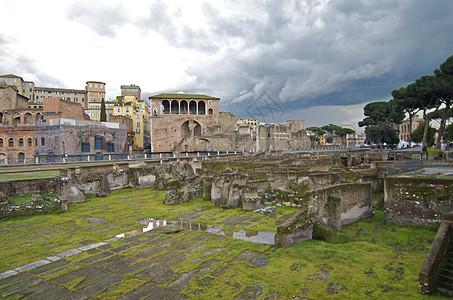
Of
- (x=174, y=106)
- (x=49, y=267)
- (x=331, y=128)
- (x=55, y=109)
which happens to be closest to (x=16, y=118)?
(x=55, y=109)

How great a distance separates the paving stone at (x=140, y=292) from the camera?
566 cm

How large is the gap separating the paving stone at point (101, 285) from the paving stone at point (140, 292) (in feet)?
2.47

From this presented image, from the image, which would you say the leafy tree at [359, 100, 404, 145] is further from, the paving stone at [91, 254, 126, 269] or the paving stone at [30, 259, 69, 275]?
the paving stone at [30, 259, 69, 275]

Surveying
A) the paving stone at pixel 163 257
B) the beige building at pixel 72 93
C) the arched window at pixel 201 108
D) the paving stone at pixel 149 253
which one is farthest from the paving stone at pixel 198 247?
the beige building at pixel 72 93

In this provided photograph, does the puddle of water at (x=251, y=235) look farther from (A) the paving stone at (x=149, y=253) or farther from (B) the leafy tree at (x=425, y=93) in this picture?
(B) the leafy tree at (x=425, y=93)

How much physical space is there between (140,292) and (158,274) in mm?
821

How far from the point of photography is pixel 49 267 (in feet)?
23.9

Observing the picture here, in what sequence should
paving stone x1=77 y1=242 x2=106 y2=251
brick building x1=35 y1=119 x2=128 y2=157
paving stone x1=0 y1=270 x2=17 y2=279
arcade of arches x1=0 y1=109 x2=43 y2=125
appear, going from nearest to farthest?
paving stone x1=0 y1=270 x2=17 y2=279, paving stone x1=77 y1=242 x2=106 y2=251, brick building x1=35 y1=119 x2=128 y2=157, arcade of arches x1=0 y1=109 x2=43 y2=125

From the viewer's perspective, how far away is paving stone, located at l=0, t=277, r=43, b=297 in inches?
239

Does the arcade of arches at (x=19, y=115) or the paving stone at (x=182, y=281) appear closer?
the paving stone at (x=182, y=281)

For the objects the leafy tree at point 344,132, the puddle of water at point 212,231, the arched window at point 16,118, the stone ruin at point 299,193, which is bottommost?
the puddle of water at point 212,231

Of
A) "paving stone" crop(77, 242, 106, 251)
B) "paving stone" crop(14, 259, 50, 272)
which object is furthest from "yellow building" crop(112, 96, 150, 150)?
"paving stone" crop(14, 259, 50, 272)

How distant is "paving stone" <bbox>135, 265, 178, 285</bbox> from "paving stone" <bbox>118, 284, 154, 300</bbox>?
0.24m

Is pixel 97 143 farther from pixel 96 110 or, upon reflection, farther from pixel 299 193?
pixel 299 193
